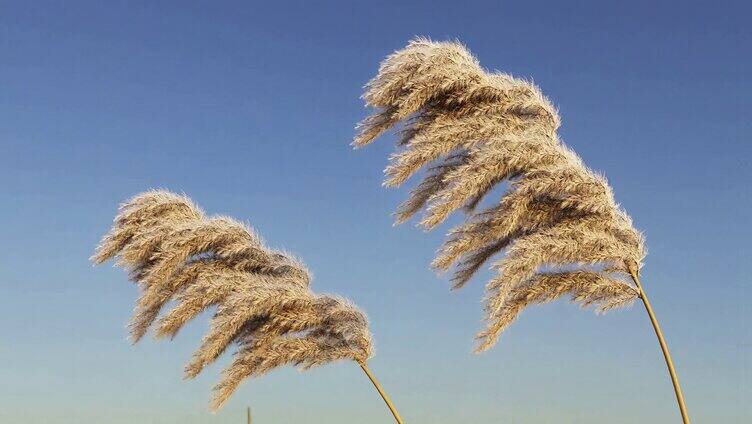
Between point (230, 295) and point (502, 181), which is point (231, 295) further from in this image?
point (502, 181)

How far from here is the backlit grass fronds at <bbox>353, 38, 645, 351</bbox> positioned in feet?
23.0

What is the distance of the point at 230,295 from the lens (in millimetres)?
8719

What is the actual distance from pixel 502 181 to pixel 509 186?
0.39ft

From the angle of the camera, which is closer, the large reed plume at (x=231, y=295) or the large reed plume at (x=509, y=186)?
the large reed plume at (x=509, y=186)

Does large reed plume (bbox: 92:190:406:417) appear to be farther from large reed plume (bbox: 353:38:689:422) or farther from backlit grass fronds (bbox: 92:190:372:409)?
large reed plume (bbox: 353:38:689:422)

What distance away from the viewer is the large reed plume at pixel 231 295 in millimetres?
8617

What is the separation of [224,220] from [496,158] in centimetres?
330

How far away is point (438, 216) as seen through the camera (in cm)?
734

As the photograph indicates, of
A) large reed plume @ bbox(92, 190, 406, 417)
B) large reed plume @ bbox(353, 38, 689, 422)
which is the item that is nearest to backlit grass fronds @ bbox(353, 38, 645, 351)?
large reed plume @ bbox(353, 38, 689, 422)

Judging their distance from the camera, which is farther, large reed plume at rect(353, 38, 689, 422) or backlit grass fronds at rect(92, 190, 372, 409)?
backlit grass fronds at rect(92, 190, 372, 409)

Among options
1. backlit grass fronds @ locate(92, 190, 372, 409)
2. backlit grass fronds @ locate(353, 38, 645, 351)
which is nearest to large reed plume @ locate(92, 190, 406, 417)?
backlit grass fronds @ locate(92, 190, 372, 409)

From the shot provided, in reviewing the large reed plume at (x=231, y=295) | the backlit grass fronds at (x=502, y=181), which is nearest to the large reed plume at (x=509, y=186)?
the backlit grass fronds at (x=502, y=181)

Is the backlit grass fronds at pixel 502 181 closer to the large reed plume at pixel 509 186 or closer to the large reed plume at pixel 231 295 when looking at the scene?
the large reed plume at pixel 509 186

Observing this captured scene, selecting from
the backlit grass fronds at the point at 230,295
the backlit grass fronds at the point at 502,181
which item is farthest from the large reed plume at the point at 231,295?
the backlit grass fronds at the point at 502,181
